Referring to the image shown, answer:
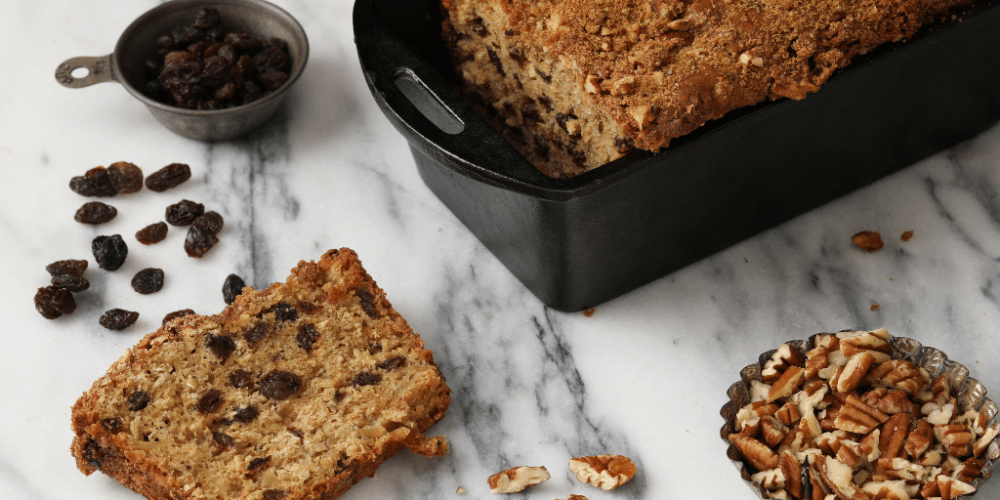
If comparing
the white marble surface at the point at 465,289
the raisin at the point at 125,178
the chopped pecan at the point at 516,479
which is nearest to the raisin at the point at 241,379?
the white marble surface at the point at 465,289

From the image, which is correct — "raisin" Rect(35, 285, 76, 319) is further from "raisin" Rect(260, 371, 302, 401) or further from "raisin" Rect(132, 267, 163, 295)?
"raisin" Rect(260, 371, 302, 401)

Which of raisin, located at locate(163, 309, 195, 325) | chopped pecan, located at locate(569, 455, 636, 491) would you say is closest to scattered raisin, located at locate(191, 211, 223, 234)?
raisin, located at locate(163, 309, 195, 325)

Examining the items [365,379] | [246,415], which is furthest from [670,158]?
[246,415]

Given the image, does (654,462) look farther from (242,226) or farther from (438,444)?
(242,226)

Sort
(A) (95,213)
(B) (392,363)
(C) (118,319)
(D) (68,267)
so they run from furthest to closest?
(A) (95,213), (D) (68,267), (C) (118,319), (B) (392,363)

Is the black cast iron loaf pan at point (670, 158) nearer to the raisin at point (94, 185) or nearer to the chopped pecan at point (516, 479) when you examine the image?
the chopped pecan at point (516, 479)

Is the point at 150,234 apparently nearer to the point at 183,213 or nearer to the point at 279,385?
the point at 183,213
